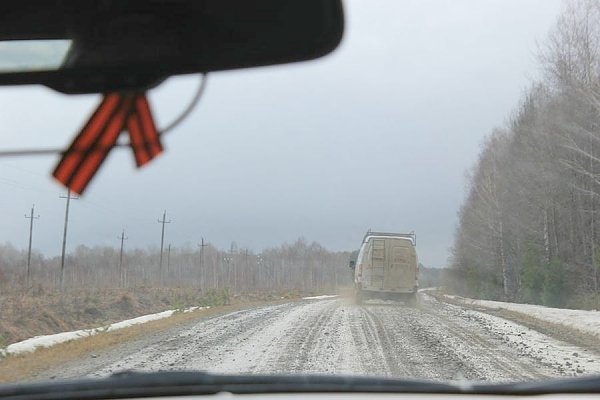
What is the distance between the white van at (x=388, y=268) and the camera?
2588 centimetres

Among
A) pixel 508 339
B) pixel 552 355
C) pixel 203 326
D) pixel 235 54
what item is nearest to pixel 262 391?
pixel 235 54

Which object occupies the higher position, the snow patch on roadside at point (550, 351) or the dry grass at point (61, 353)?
the snow patch on roadside at point (550, 351)

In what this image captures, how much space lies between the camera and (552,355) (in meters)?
10.4

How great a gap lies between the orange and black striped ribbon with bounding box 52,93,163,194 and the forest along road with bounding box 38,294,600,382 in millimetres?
5137

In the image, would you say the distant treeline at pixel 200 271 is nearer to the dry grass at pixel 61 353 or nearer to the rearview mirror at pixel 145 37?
the dry grass at pixel 61 353

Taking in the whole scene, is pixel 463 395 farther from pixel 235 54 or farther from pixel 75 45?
pixel 75 45

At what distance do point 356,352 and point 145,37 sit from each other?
784cm

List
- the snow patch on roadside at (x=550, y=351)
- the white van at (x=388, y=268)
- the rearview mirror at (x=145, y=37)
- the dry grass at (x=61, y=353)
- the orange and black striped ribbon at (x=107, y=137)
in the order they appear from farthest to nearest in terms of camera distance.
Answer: the white van at (x=388, y=268) → the snow patch on roadside at (x=550, y=351) → the dry grass at (x=61, y=353) → the orange and black striped ribbon at (x=107, y=137) → the rearview mirror at (x=145, y=37)

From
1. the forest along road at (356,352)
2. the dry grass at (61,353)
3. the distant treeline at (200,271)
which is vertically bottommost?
the dry grass at (61,353)

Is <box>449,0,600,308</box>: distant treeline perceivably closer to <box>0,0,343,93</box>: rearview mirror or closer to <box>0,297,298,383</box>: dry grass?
<box>0,297,298,383</box>: dry grass

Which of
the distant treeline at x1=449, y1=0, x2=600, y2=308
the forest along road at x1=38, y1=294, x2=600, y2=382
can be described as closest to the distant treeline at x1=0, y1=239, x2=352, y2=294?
the forest along road at x1=38, y1=294, x2=600, y2=382

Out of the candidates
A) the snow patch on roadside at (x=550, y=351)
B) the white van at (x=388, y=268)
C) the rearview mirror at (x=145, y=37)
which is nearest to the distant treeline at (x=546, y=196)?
the white van at (x=388, y=268)

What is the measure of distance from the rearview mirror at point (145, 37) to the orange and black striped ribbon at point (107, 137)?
0.13 meters

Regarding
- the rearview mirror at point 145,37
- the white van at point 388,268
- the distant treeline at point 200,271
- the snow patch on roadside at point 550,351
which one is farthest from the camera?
the white van at point 388,268
